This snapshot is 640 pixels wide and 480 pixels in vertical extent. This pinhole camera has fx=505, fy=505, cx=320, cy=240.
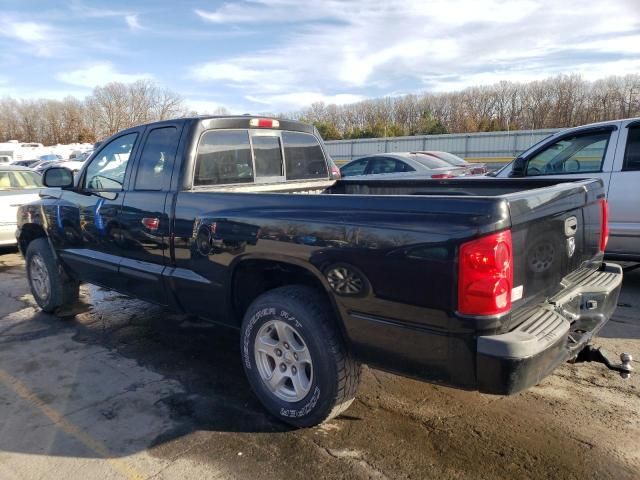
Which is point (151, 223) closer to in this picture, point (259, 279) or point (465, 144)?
point (259, 279)

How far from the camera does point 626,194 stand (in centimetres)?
545

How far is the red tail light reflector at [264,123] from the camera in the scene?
13.8 ft

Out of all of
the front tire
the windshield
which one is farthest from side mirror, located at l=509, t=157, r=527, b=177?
the windshield

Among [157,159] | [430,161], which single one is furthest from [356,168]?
[157,159]

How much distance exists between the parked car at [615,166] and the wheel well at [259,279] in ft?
13.3

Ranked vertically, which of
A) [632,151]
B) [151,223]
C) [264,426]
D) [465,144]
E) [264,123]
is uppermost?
[264,123]

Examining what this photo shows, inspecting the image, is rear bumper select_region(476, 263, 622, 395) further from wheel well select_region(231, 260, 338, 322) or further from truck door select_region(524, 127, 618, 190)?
truck door select_region(524, 127, 618, 190)

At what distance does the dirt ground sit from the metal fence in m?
24.0

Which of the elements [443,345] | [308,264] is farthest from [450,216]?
[308,264]

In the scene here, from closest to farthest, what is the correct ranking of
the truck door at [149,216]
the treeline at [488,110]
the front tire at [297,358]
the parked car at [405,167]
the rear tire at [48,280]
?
the front tire at [297,358] < the truck door at [149,216] < the rear tire at [48,280] < the parked car at [405,167] < the treeline at [488,110]

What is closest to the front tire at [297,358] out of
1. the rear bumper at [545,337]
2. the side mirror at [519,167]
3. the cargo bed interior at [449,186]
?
the rear bumper at [545,337]

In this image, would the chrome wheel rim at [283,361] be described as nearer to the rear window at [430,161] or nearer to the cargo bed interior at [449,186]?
the cargo bed interior at [449,186]

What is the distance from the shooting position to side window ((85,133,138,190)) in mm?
4273

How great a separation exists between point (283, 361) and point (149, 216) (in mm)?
1558
